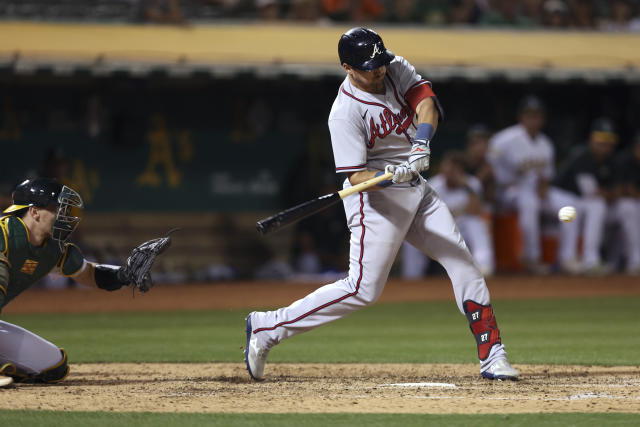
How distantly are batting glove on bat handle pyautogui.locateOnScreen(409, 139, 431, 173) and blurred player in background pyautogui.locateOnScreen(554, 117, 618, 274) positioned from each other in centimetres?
782

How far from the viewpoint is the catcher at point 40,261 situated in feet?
15.4

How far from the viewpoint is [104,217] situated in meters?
12.5

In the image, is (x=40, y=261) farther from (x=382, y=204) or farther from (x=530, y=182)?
(x=530, y=182)

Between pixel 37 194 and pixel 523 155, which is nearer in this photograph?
pixel 37 194

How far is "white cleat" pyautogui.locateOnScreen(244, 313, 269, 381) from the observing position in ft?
16.6

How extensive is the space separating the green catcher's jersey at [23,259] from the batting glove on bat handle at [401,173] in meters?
1.65

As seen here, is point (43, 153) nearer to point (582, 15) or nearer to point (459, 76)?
point (459, 76)

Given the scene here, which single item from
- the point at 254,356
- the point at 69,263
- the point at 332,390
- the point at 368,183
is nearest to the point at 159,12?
the point at 69,263

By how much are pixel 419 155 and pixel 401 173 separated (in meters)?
0.14

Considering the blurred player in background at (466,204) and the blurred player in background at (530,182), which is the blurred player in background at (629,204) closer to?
the blurred player in background at (530,182)

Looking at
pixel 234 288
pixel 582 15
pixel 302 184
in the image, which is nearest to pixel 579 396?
pixel 234 288

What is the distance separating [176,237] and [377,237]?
800 centimetres

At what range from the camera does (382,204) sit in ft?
16.0

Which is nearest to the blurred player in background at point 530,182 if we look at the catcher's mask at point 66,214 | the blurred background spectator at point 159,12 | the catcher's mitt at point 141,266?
the blurred background spectator at point 159,12
